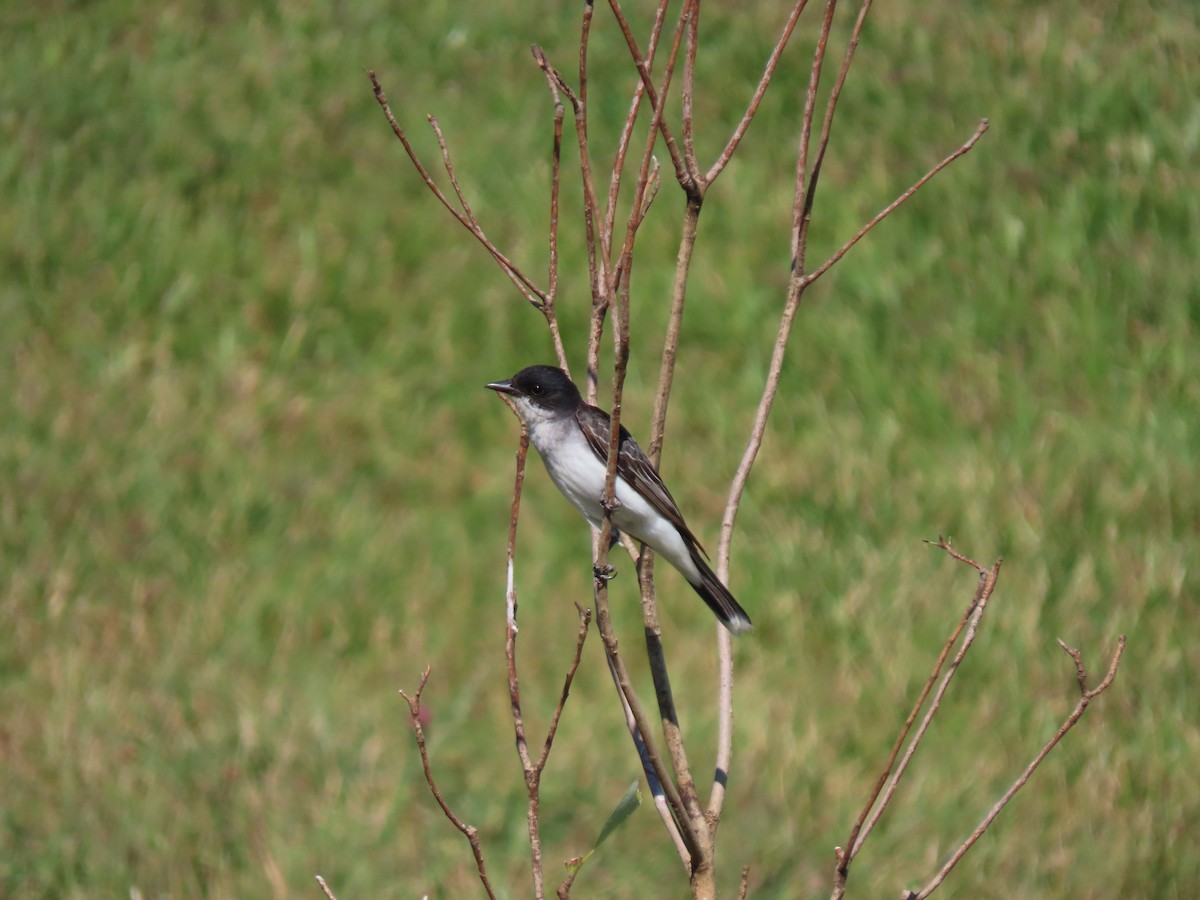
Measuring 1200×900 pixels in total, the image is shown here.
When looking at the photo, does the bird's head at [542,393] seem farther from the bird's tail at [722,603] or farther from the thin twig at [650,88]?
the thin twig at [650,88]

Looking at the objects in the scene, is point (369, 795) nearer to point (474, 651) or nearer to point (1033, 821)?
point (474, 651)

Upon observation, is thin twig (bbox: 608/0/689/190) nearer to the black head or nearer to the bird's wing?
the bird's wing

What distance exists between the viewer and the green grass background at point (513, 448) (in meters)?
5.09

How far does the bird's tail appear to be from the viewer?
3.22m

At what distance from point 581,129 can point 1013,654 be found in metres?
4.10

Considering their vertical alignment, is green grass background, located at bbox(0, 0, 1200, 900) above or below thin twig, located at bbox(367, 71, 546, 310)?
below

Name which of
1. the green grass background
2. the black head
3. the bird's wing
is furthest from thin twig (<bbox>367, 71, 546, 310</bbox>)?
the green grass background

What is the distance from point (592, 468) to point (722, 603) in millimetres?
672

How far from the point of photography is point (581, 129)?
2.07 meters

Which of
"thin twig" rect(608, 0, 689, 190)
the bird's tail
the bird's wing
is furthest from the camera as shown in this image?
the bird's wing

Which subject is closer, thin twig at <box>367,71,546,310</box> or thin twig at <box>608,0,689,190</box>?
thin twig at <box>608,0,689,190</box>

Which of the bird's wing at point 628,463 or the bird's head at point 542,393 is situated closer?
the bird's wing at point 628,463

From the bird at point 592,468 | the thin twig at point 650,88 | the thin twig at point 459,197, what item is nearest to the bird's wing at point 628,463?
the bird at point 592,468

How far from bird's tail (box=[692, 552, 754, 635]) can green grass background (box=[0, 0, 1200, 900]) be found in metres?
1.45
